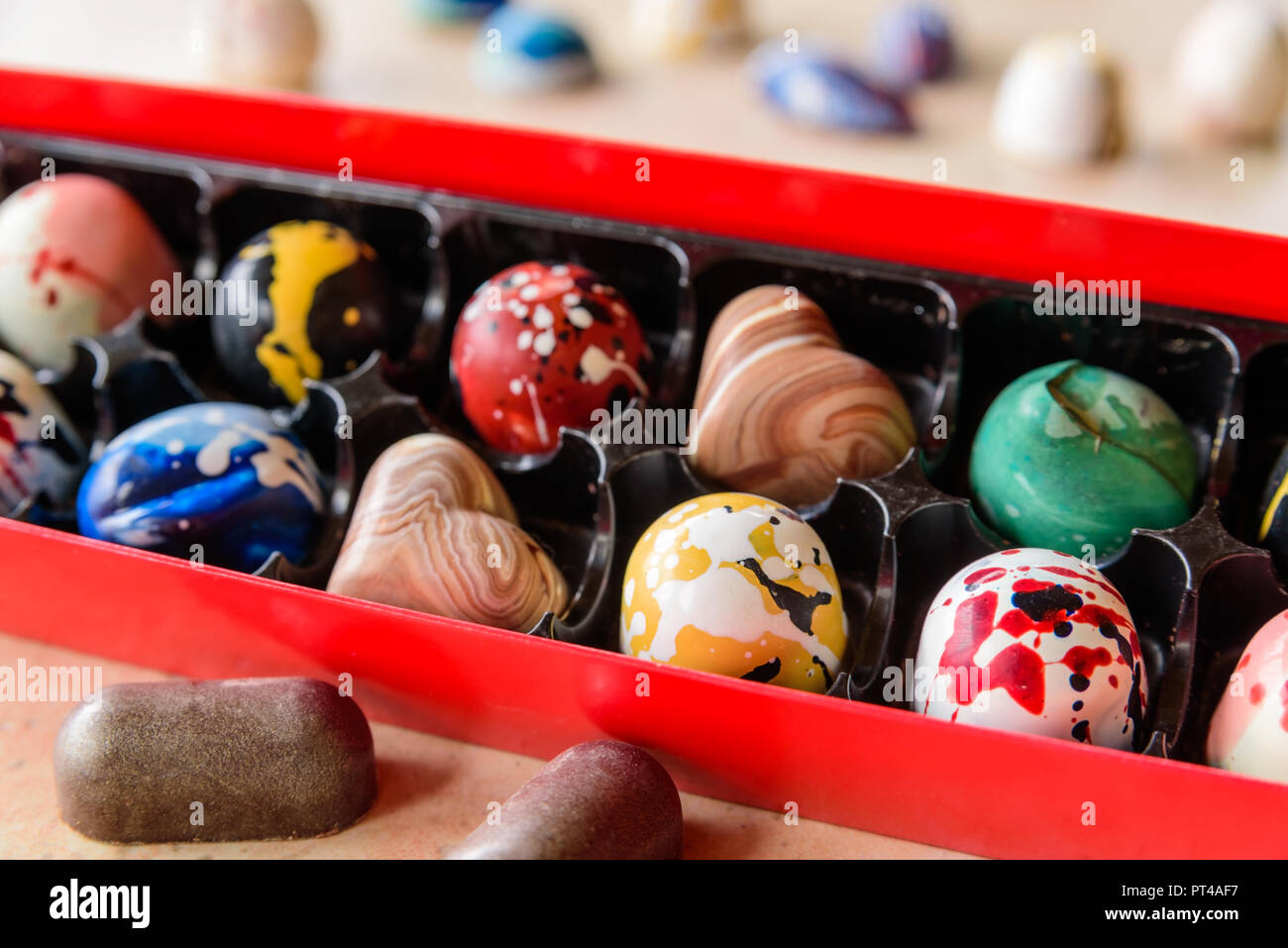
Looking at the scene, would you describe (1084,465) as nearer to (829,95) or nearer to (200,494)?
(200,494)

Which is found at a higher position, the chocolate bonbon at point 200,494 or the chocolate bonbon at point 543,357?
the chocolate bonbon at point 543,357

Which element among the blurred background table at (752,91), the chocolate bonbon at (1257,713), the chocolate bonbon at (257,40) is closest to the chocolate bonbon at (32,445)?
the blurred background table at (752,91)

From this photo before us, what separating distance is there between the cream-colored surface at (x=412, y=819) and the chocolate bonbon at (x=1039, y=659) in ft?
0.47

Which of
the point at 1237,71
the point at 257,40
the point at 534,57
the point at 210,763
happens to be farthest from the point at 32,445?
the point at 1237,71

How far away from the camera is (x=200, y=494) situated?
1.02 m

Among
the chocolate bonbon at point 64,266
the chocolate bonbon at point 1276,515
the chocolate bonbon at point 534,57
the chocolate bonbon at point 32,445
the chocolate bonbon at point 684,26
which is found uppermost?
the chocolate bonbon at point 684,26

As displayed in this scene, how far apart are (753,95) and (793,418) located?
35.1 inches

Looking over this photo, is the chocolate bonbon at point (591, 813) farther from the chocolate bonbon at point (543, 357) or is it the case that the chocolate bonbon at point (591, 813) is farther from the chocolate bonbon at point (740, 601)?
the chocolate bonbon at point (543, 357)

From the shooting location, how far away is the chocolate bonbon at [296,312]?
1.16m

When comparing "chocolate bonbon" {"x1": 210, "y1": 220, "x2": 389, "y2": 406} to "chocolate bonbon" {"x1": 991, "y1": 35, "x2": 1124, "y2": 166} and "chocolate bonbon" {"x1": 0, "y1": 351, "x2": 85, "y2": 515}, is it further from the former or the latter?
"chocolate bonbon" {"x1": 991, "y1": 35, "x2": 1124, "y2": 166}

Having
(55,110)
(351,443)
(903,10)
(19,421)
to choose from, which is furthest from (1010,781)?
(903,10)

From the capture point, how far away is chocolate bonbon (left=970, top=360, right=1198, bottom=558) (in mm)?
978

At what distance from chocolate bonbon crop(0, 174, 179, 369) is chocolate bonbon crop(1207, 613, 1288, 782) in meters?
1.05

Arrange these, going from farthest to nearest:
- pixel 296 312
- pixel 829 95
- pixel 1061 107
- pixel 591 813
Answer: pixel 829 95 → pixel 1061 107 → pixel 296 312 → pixel 591 813
